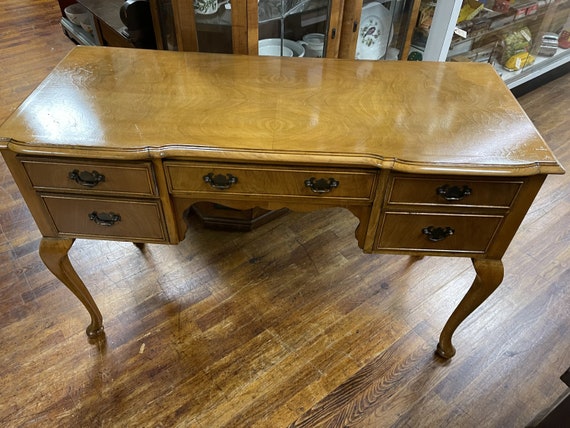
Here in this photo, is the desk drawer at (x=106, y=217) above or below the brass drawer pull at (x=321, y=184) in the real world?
below

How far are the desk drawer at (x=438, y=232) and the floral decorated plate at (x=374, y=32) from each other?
0.94 m

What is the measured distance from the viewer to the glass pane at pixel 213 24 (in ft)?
4.51

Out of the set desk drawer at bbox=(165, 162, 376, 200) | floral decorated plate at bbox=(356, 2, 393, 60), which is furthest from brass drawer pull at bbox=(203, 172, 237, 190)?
floral decorated plate at bbox=(356, 2, 393, 60)

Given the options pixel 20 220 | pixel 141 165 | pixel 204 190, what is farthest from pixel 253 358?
pixel 20 220

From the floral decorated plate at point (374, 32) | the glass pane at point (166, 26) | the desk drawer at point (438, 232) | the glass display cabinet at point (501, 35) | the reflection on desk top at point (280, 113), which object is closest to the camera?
the reflection on desk top at point (280, 113)

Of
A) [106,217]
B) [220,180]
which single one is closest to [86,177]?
[106,217]

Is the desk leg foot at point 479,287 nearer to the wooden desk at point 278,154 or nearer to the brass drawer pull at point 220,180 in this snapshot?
the wooden desk at point 278,154

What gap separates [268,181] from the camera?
100 cm

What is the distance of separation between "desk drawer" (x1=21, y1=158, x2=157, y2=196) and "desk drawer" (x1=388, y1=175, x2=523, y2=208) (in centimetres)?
→ 58

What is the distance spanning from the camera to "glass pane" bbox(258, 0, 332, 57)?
147 cm

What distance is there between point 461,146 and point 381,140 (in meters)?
0.18

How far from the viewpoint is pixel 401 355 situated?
144cm

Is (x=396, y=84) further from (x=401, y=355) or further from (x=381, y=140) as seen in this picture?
(x=401, y=355)

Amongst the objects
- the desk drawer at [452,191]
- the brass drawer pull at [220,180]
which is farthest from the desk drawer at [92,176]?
the desk drawer at [452,191]
